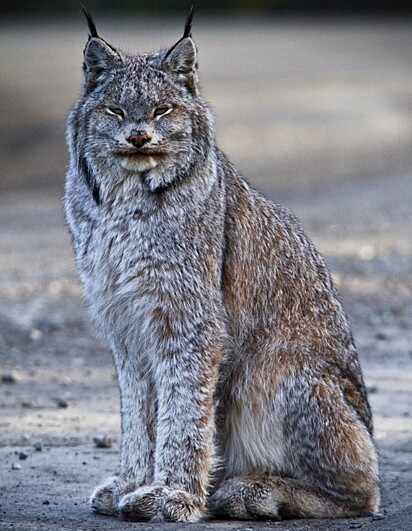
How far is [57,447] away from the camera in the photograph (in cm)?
828

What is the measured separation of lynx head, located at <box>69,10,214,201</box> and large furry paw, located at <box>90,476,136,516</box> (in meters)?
1.48

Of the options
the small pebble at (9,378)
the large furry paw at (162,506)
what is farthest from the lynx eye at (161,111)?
the small pebble at (9,378)

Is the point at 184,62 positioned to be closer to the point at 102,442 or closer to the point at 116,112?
the point at 116,112

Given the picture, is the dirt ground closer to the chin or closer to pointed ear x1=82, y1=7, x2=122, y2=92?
the chin

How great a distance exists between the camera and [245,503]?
669cm

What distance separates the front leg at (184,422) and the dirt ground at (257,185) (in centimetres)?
15

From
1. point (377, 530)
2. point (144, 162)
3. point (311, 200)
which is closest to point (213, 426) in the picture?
point (377, 530)

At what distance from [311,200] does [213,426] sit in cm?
1256

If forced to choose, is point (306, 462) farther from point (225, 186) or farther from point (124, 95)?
point (124, 95)

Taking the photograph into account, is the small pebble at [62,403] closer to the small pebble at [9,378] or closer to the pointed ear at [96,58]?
the small pebble at [9,378]

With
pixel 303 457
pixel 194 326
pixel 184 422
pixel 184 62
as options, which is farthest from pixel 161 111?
pixel 303 457

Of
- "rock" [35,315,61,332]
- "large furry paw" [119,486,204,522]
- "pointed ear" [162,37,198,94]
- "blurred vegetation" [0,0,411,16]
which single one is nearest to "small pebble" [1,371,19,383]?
"rock" [35,315,61,332]

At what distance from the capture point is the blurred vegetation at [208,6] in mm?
48031

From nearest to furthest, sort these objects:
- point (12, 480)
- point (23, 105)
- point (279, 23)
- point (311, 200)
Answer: point (12, 480) → point (311, 200) → point (23, 105) → point (279, 23)
